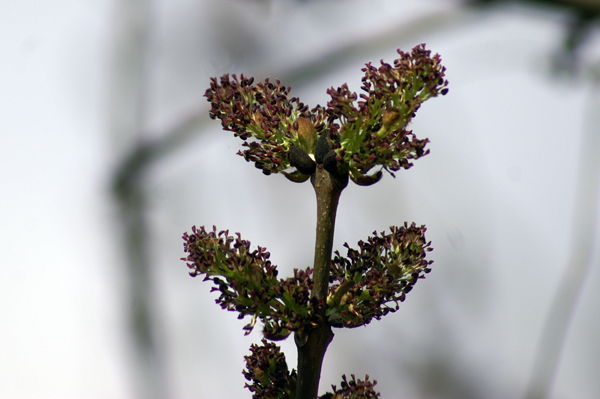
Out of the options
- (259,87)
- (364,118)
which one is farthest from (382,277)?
(259,87)

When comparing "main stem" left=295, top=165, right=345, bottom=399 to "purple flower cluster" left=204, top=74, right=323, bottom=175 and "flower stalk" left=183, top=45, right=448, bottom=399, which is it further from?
"purple flower cluster" left=204, top=74, right=323, bottom=175

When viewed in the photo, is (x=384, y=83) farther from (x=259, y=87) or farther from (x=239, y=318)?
(x=239, y=318)

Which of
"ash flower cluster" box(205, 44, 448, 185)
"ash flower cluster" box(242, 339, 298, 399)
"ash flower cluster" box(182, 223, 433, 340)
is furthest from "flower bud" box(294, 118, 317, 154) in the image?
"ash flower cluster" box(242, 339, 298, 399)

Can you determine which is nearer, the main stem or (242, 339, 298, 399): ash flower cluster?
the main stem

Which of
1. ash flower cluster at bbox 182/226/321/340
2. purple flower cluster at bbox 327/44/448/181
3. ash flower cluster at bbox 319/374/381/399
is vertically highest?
purple flower cluster at bbox 327/44/448/181

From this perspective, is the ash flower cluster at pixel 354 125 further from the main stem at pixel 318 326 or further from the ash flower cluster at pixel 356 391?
the ash flower cluster at pixel 356 391

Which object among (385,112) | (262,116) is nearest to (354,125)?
(385,112)

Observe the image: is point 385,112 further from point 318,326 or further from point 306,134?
point 318,326
